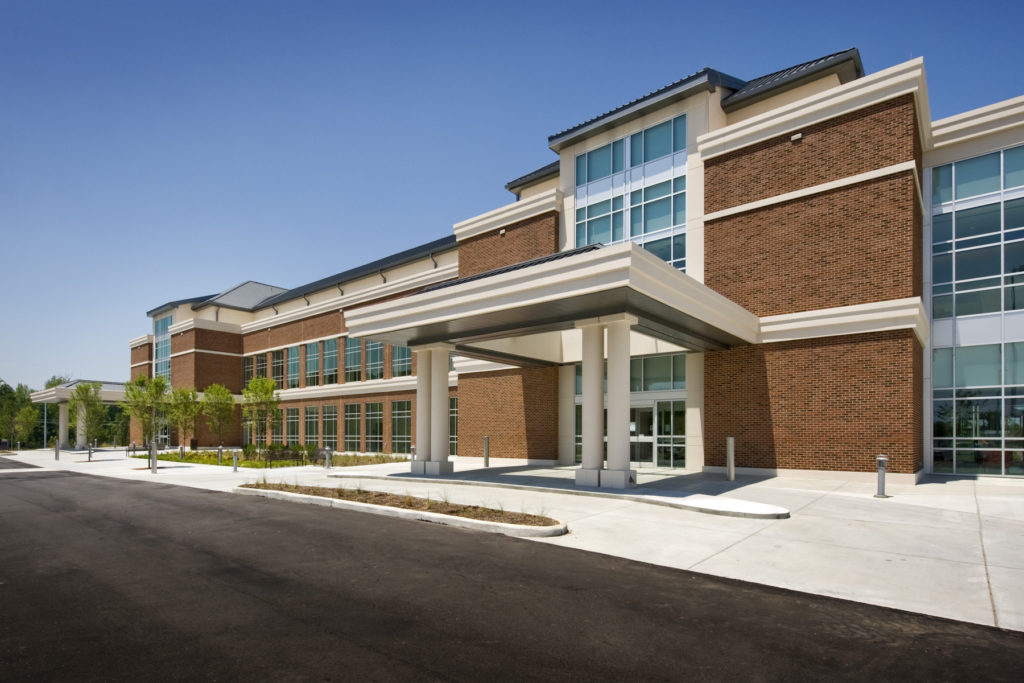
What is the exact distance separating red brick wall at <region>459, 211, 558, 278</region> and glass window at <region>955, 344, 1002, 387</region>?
14302 mm

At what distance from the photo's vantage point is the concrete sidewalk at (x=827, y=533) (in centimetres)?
756

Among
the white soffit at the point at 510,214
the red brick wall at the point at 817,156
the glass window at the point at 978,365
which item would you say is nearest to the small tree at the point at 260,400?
the white soffit at the point at 510,214

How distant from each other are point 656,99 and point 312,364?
97.6 ft

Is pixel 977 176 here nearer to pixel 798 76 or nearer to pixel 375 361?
pixel 798 76

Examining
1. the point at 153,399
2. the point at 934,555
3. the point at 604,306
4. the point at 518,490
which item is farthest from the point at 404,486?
the point at 153,399

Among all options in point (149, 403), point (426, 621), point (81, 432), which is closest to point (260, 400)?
point (149, 403)

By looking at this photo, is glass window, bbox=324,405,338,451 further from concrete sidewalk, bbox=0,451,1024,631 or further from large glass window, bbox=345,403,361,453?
concrete sidewalk, bbox=0,451,1024,631

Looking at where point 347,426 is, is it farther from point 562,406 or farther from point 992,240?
point 992,240

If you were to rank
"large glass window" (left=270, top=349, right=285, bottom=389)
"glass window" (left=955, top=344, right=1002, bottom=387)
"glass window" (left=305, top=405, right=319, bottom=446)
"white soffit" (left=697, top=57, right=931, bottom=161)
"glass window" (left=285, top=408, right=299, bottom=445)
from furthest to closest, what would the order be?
"large glass window" (left=270, top=349, right=285, bottom=389) < "glass window" (left=285, top=408, right=299, bottom=445) < "glass window" (left=305, top=405, right=319, bottom=446) < "glass window" (left=955, top=344, right=1002, bottom=387) < "white soffit" (left=697, top=57, right=931, bottom=161)

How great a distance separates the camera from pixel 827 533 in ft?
34.6

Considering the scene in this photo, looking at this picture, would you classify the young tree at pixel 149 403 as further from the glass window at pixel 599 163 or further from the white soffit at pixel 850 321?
the white soffit at pixel 850 321

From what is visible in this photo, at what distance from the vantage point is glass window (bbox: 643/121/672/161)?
2253cm

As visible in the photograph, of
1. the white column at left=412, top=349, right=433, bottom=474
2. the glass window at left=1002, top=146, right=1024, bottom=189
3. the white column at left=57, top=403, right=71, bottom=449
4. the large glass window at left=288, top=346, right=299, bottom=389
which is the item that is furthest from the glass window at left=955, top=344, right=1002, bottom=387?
the white column at left=57, top=403, right=71, bottom=449

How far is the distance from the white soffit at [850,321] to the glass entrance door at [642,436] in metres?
5.12
